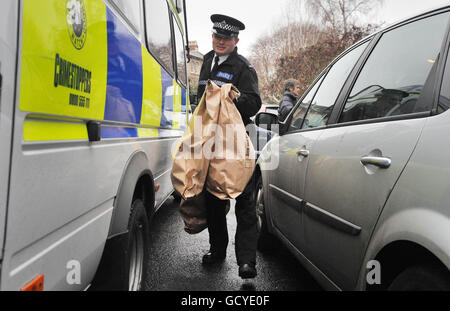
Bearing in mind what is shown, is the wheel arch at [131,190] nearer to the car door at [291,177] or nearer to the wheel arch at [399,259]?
the car door at [291,177]

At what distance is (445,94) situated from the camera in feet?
4.36

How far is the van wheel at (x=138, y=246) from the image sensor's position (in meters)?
1.99

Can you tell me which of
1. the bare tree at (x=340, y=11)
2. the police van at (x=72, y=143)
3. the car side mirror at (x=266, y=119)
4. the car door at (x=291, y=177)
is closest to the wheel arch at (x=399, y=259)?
the car door at (x=291, y=177)

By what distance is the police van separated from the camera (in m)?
0.95

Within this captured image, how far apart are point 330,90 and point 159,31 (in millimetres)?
1583

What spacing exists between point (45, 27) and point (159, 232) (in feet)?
10.3

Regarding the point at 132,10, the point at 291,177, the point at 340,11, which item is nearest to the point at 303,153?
the point at 291,177

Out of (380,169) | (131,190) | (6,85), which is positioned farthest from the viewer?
(131,190)

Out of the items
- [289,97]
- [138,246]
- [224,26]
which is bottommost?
[138,246]

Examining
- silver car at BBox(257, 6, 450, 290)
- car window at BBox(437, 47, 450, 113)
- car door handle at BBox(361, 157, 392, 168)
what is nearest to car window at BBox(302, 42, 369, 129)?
silver car at BBox(257, 6, 450, 290)

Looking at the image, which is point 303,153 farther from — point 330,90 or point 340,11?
point 340,11

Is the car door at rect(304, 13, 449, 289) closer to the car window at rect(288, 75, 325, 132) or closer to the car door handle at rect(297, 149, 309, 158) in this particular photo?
the car door handle at rect(297, 149, 309, 158)

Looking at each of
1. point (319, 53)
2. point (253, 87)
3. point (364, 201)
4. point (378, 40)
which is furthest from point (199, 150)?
point (319, 53)

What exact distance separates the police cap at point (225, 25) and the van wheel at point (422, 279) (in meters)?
2.11
